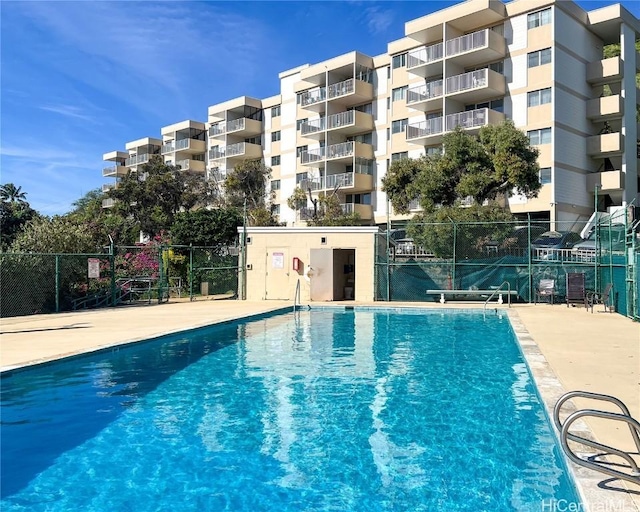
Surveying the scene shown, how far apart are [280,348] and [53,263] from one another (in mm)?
9708

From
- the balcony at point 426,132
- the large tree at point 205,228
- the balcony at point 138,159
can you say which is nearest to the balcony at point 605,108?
the balcony at point 426,132

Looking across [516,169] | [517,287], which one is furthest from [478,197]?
[517,287]

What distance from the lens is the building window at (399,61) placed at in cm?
3666

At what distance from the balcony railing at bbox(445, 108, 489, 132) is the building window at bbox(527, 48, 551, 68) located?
3665 millimetres

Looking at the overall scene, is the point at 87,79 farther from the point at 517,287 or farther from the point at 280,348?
the point at 517,287

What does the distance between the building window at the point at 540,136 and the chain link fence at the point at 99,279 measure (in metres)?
17.6

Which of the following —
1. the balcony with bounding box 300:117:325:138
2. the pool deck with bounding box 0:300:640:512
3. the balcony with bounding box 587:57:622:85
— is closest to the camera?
the pool deck with bounding box 0:300:640:512

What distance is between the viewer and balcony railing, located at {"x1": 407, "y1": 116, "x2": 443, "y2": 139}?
32.5 metres

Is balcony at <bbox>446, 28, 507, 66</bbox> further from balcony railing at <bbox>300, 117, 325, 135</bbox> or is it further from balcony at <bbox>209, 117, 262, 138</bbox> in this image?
balcony at <bbox>209, 117, 262, 138</bbox>

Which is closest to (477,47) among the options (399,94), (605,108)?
(399,94)

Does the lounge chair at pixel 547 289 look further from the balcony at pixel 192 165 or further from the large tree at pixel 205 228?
the balcony at pixel 192 165

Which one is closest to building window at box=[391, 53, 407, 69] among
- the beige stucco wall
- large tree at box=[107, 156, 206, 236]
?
large tree at box=[107, 156, 206, 236]

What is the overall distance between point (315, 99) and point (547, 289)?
28107 mm

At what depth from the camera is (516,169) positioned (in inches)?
833
